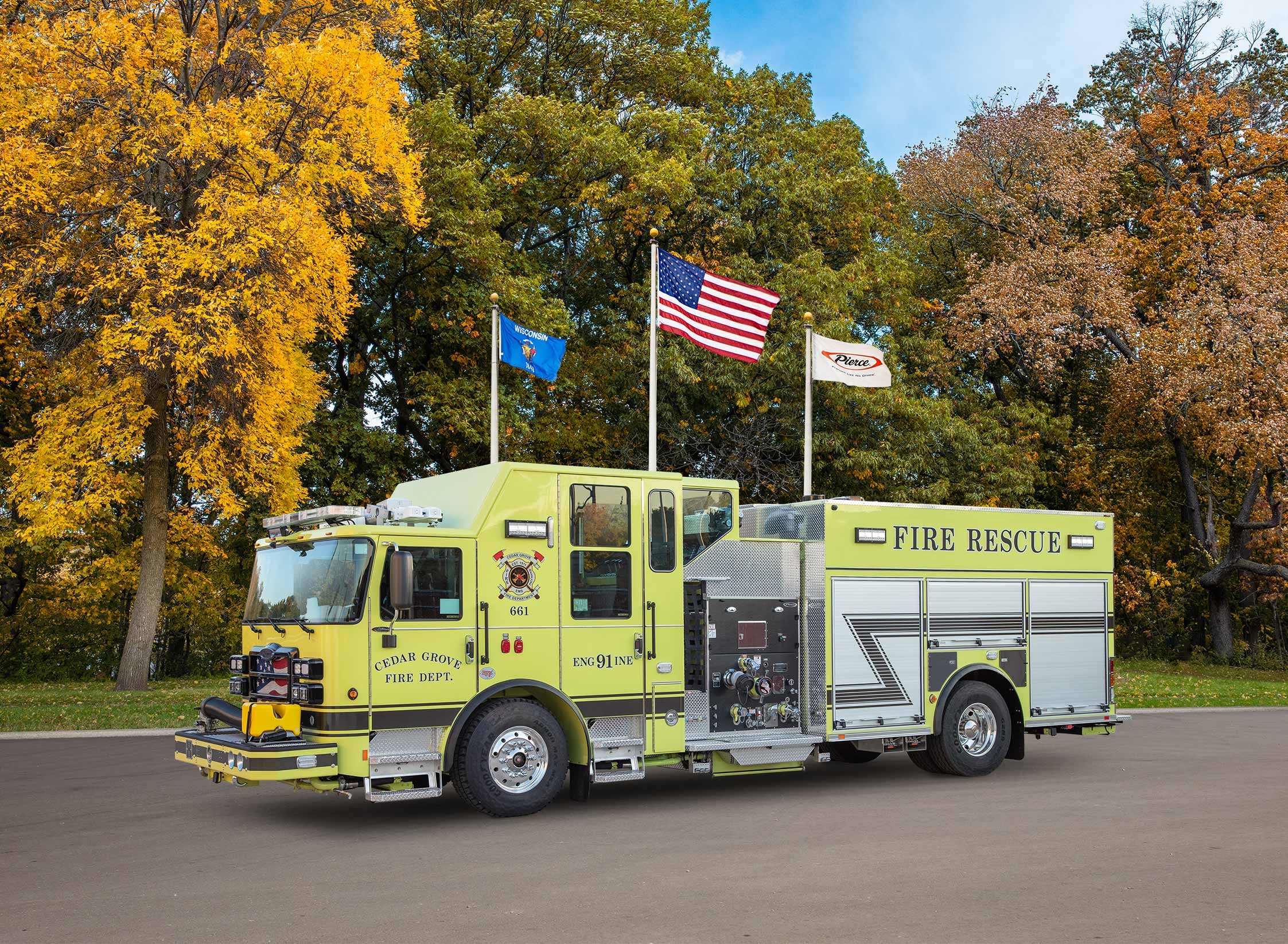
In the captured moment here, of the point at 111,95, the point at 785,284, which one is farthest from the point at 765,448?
the point at 111,95

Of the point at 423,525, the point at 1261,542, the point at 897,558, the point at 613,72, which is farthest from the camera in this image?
the point at 1261,542

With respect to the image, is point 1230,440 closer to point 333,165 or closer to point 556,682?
point 333,165

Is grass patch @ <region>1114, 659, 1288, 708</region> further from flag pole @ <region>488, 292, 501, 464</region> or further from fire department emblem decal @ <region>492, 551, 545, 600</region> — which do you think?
fire department emblem decal @ <region>492, 551, 545, 600</region>

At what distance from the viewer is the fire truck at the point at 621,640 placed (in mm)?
9898

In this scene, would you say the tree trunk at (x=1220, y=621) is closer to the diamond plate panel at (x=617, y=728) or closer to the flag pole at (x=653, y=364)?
the flag pole at (x=653, y=364)

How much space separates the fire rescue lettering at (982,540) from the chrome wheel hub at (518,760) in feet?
14.7

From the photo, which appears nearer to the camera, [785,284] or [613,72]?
[785,284]

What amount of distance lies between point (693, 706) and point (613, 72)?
2559 centimetres

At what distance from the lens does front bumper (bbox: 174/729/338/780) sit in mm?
9414

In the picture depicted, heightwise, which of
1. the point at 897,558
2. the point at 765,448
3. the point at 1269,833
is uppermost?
the point at 765,448

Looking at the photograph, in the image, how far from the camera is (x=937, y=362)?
3512cm

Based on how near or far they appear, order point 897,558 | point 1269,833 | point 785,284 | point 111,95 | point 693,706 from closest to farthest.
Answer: point 1269,833, point 693,706, point 897,558, point 111,95, point 785,284

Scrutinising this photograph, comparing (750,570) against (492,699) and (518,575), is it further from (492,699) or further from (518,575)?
(492,699)

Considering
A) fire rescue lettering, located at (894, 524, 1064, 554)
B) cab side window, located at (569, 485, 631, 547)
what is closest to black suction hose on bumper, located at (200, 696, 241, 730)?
Result: cab side window, located at (569, 485, 631, 547)
